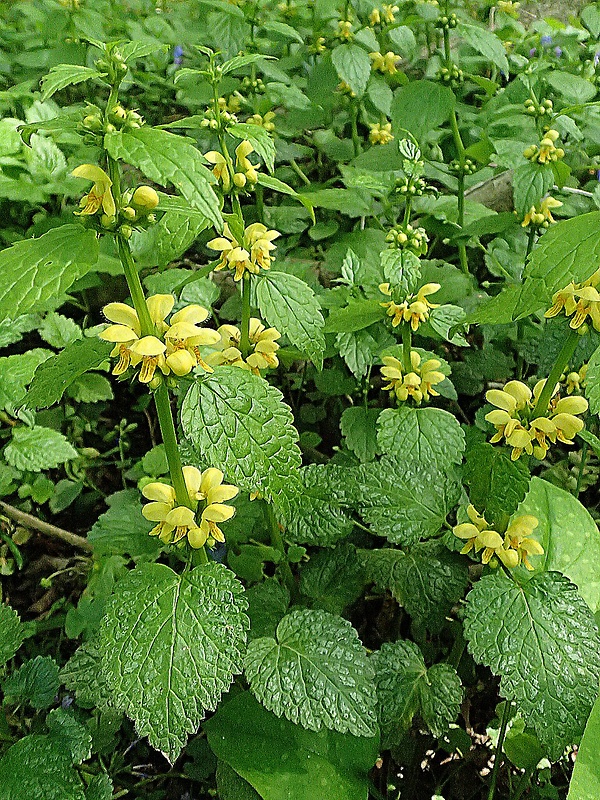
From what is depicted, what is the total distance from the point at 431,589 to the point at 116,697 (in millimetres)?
686

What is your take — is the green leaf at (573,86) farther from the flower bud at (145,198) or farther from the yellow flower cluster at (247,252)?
the flower bud at (145,198)

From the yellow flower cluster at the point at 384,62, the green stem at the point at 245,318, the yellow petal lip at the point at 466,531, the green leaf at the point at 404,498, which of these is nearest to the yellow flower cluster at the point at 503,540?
the yellow petal lip at the point at 466,531

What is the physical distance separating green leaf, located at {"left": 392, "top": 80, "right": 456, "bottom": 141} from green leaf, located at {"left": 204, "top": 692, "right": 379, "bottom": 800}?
1.75 m

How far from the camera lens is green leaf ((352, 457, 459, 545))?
1.38 meters

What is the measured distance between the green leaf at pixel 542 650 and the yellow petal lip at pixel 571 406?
1.00 feet

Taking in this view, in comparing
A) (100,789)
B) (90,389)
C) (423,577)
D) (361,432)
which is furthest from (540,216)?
(100,789)

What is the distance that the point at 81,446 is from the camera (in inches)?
→ 92.3

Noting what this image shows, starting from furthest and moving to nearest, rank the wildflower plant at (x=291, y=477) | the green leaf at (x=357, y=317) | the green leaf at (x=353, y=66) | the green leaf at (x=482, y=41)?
the green leaf at (x=353, y=66) < the green leaf at (x=482, y=41) < the green leaf at (x=357, y=317) < the wildflower plant at (x=291, y=477)

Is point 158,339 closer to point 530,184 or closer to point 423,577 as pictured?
point 423,577

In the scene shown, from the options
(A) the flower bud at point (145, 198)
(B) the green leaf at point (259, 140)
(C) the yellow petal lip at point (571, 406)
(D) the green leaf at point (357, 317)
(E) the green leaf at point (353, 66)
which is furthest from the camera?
(E) the green leaf at point (353, 66)

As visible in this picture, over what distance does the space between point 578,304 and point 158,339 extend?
2.23ft

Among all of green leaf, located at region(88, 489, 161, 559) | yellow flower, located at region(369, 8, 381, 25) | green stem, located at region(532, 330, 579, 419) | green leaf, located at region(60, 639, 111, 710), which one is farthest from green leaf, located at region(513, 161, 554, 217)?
green leaf, located at region(60, 639, 111, 710)

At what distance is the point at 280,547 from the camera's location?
5.15 feet

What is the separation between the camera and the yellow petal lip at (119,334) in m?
0.93
